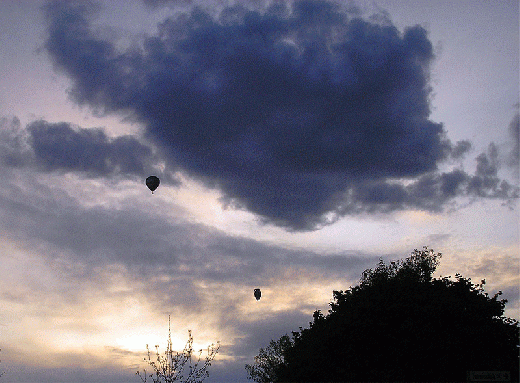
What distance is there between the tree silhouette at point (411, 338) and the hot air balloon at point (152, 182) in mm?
22970

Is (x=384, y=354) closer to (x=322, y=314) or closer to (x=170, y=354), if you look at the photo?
(x=322, y=314)

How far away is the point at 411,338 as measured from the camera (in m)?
40.0

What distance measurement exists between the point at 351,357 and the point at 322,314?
38.4 ft

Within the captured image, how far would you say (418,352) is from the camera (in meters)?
39.3

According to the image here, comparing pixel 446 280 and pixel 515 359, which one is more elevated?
pixel 446 280

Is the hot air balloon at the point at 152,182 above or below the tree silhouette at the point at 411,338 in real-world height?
above

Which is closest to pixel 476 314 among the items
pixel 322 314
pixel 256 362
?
pixel 322 314

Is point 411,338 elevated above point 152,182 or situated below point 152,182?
below

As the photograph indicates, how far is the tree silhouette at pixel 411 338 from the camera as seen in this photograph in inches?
1540

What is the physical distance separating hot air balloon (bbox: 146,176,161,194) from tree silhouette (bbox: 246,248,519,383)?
2297cm

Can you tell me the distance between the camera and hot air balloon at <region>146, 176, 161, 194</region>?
55.9 m

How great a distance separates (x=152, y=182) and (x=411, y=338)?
Result: 102 feet

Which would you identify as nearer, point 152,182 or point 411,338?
point 411,338

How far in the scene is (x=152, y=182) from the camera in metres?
56.2
